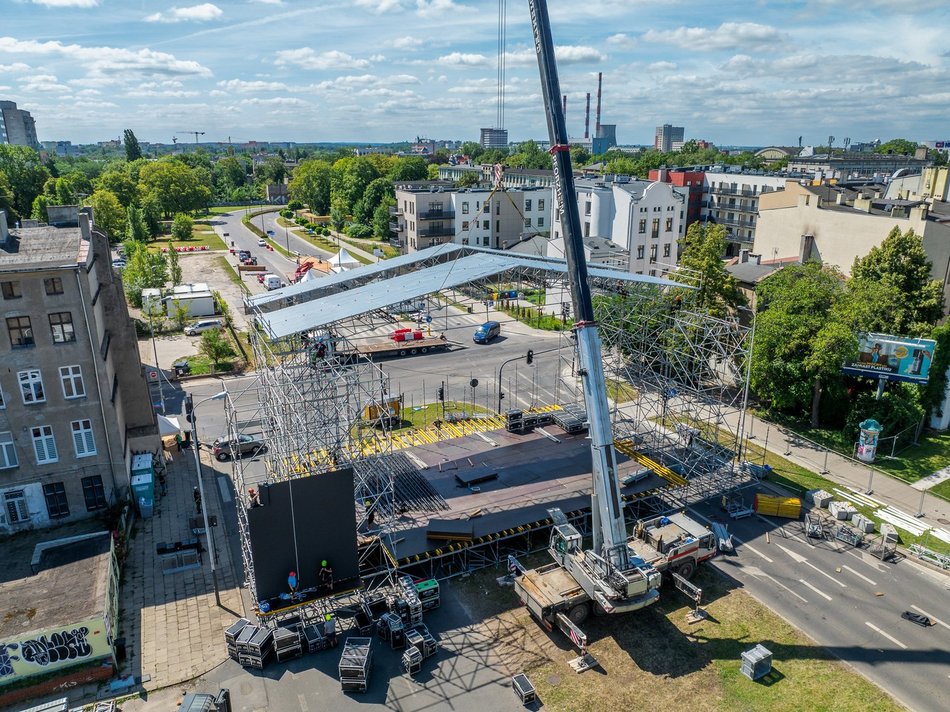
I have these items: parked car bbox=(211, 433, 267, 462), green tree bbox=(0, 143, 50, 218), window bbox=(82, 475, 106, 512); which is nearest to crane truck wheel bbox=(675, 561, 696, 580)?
parked car bbox=(211, 433, 267, 462)

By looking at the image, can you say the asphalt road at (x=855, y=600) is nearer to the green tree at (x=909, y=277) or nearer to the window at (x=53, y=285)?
the green tree at (x=909, y=277)

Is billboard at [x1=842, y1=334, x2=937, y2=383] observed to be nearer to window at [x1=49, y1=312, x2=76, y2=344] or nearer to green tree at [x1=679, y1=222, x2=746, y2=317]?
green tree at [x1=679, y1=222, x2=746, y2=317]

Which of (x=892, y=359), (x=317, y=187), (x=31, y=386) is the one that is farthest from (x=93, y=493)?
(x=317, y=187)

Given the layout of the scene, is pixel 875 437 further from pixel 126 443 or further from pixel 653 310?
pixel 126 443

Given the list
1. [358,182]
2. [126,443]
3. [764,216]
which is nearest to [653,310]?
[126,443]

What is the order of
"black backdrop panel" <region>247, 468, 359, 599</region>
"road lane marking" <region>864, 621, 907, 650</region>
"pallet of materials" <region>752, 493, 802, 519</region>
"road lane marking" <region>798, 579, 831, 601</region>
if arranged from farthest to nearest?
"pallet of materials" <region>752, 493, 802, 519</region> < "road lane marking" <region>798, 579, 831, 601</region> < "black backdrop panel" <region>247, 468, 359, 599</region> < "road lane marking" <region>864, 621, 907, 650</region>

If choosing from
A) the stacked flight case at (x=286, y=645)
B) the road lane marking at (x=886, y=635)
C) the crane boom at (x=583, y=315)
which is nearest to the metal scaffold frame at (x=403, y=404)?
the stacked flight case at (x=286, y=645)
